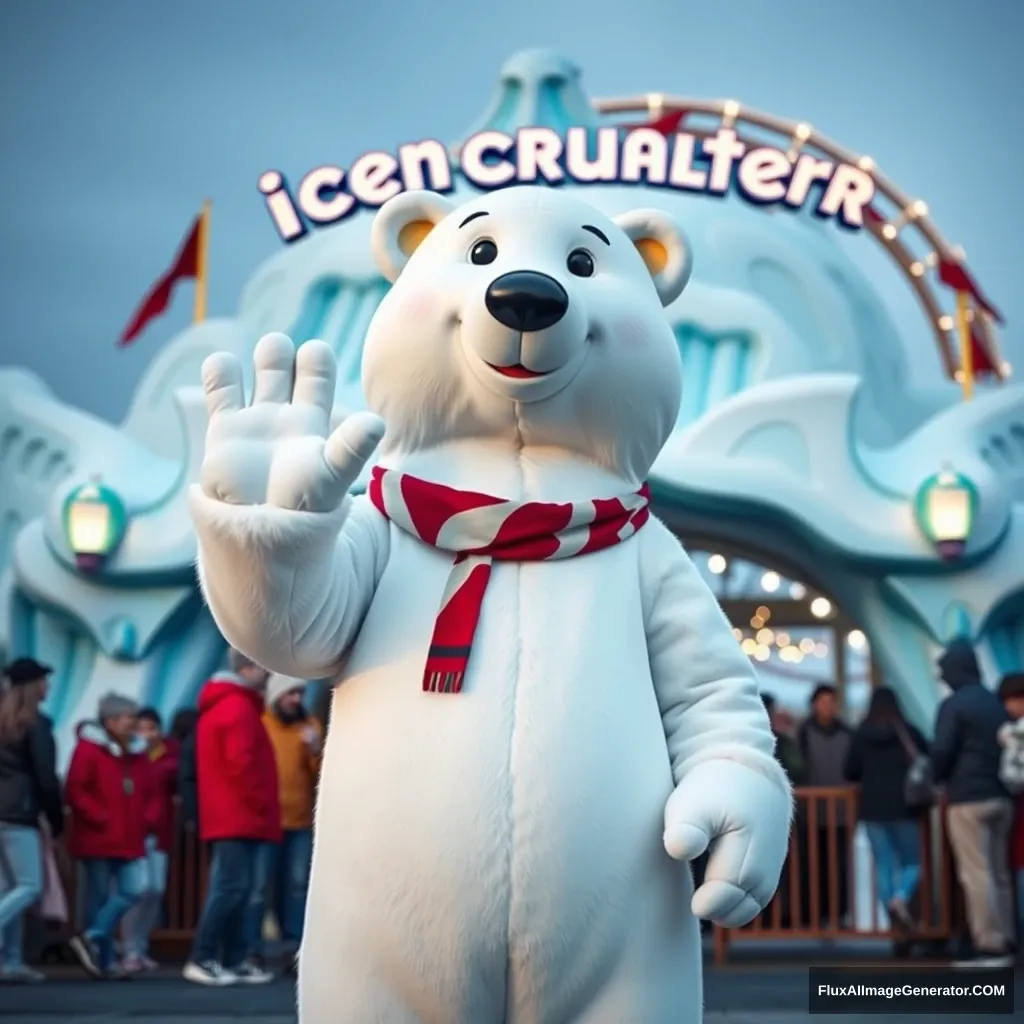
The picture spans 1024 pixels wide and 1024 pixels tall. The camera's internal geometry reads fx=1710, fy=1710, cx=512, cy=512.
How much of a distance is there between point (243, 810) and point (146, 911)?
1.80 meters

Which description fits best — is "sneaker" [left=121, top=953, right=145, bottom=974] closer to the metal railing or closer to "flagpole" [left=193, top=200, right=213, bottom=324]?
the metal railing

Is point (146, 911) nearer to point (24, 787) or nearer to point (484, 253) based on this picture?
point (24, 787)

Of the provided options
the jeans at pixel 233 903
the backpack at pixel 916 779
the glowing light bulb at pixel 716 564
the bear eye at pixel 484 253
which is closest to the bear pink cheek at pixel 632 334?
the bear eye at pixel 484 253

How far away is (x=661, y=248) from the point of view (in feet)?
12.8

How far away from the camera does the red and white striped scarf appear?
11.0 ft

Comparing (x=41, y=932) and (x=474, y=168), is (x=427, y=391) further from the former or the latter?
(x=474, y=168)

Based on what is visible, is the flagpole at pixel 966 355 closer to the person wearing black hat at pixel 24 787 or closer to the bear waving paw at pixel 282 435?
the person wearing black hat at pixel 24 787

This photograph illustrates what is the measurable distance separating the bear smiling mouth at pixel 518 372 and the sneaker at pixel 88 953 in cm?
616

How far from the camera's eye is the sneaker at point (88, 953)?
8625mm

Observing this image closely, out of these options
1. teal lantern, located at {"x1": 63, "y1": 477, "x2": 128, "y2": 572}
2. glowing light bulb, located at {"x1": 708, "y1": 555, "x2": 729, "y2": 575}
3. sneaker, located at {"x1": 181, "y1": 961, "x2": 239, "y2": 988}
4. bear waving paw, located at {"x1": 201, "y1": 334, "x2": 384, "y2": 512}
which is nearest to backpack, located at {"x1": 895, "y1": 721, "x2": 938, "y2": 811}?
sneaker, located at {"x1": 181, "y1": 961, "x2": 239, "y2": 988}

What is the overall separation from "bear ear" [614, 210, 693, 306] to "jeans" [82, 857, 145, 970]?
5.68m

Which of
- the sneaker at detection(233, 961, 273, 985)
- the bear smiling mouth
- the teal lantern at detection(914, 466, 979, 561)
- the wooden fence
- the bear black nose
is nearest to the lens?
the bear black nose

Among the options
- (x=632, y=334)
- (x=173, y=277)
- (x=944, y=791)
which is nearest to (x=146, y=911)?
(x=944, y=791)

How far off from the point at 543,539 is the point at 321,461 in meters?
0.54
